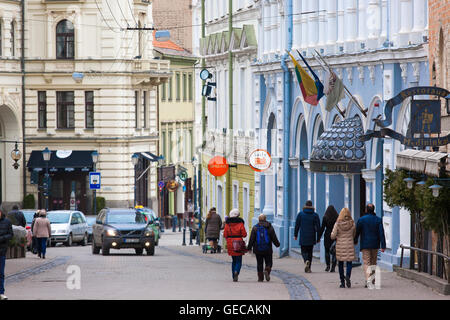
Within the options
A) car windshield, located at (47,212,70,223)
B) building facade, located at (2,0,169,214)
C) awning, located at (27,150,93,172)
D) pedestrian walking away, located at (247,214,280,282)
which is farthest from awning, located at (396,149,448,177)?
awning, located at (27,150,93,172)

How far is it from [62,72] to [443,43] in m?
45.9

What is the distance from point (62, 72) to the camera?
2776 inches

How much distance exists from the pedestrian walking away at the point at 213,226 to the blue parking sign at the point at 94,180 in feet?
74.2

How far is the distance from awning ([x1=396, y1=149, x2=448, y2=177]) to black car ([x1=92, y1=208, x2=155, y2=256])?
16551 millimetres

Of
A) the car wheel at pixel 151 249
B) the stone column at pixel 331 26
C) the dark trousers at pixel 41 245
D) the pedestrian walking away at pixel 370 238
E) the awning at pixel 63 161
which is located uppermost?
the stone column at pixel 331 26

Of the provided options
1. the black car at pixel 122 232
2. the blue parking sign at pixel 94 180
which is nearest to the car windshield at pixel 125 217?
the black car at pixel 122 232

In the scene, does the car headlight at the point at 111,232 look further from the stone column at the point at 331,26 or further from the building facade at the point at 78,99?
the building facade at the point at 78,99

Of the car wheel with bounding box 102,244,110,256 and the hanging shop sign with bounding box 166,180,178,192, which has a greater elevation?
the hanging shop sign with bounding box 166,180,178,192

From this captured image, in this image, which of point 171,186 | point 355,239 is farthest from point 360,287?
point 171,186

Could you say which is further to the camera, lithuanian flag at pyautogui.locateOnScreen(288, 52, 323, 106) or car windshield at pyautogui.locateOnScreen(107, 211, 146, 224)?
car windshield at pyautogui.locateOnScreen(107, 211, 146, 224)

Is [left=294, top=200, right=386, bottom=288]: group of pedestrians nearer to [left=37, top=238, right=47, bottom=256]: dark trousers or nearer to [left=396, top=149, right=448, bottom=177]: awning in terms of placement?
[left=396, top=149, right=448, bottom=177]: awning

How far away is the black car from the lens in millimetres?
40875

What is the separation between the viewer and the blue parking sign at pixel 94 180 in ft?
218

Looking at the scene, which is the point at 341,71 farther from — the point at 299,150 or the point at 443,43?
the point at 443,43
